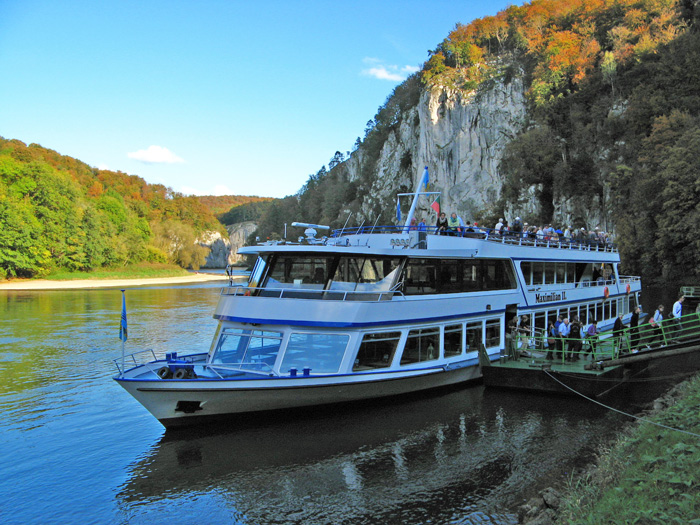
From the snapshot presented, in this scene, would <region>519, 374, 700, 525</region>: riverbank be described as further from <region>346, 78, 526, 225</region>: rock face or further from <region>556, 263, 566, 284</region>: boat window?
<region>346, 78, 526, 225</region>: rock face

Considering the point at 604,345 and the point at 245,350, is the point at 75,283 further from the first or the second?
the point at 604,345

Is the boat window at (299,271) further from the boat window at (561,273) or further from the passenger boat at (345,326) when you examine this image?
the boat window at (561,273)

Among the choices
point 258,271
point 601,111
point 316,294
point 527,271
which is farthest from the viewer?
point 601,111

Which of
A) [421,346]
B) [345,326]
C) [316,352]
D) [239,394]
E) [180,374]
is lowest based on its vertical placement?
[239,394]

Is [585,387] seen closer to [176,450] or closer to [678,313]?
[678,313]

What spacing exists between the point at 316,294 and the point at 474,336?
596 centimetres

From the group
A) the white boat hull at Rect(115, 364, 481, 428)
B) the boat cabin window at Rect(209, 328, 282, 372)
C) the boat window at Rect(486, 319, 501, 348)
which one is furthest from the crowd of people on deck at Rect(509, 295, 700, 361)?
the boat cabin window at Rect(209, 328, 282, 372)

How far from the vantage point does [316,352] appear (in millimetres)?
A: 13758

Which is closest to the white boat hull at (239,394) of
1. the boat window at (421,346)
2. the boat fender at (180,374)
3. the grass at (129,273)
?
the boat fender at (180,374)

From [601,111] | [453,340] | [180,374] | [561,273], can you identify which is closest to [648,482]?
[453,340]

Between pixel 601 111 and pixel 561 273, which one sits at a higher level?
pixel 601 111

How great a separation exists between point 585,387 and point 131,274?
284 feet

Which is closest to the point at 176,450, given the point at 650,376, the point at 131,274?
the point at 650,376

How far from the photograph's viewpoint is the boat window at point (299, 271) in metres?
14.6
